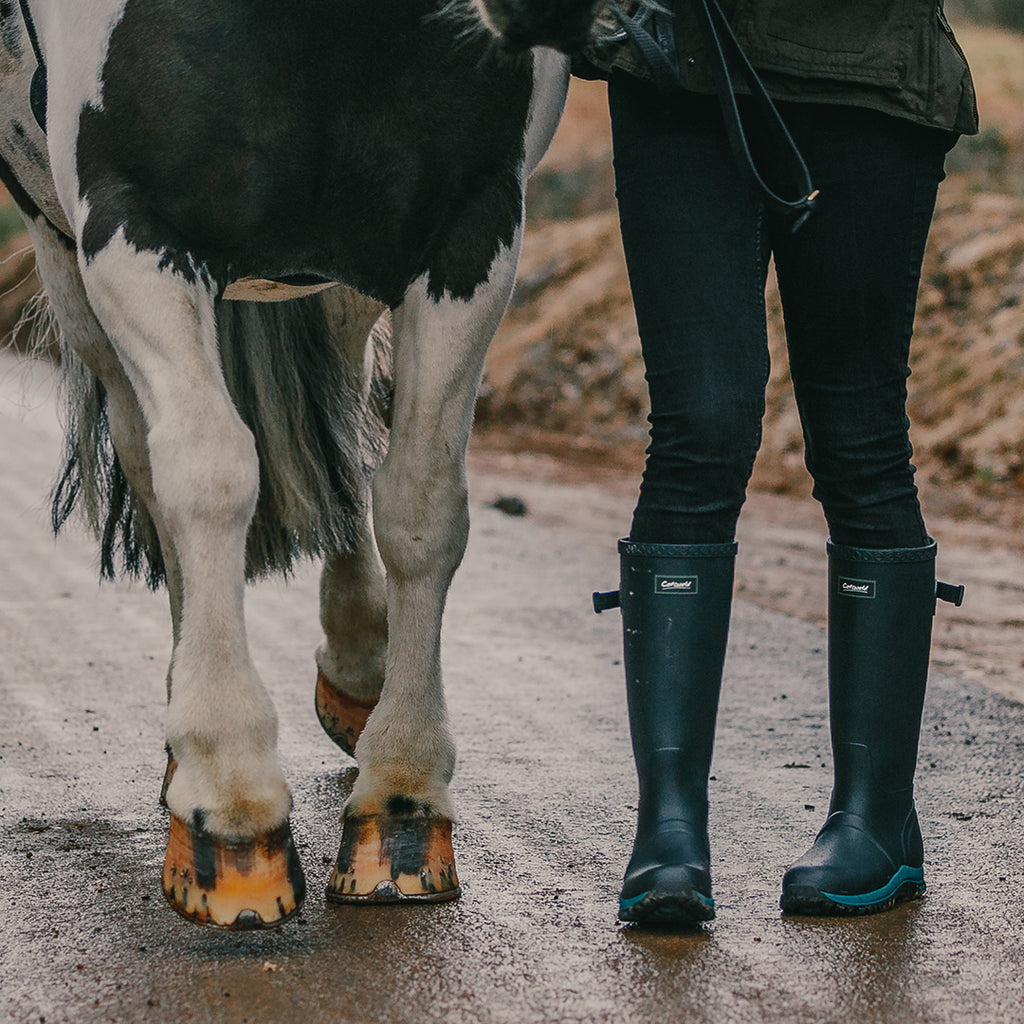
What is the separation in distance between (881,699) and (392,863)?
845 mm

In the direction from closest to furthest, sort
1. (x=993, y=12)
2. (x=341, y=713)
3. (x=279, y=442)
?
(x=279, y=442) < (x=341, y=713) < (x=993, y=12)

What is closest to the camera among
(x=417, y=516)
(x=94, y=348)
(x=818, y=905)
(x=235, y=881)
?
(x=235, y=881)

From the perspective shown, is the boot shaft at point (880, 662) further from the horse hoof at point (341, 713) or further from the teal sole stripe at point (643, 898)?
the horse hoof at point (341, 713)

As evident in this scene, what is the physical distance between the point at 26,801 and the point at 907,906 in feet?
5.63

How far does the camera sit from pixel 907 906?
2.51 metres

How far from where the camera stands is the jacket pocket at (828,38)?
237 cm

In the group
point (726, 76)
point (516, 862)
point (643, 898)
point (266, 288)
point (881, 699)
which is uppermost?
point (726, 76)

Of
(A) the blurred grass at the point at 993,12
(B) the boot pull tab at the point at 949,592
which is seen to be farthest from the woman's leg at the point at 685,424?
(A) the blurred grass at the point at 993,12

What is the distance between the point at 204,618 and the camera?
2.29m

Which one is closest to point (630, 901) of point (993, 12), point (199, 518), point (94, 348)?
point (199, 518)

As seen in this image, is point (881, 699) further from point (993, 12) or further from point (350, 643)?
point (993, 12)

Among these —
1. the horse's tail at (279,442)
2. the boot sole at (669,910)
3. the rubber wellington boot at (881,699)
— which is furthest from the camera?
the horse's tail at (279,442)

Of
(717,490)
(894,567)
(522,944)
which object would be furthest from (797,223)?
(522,944)

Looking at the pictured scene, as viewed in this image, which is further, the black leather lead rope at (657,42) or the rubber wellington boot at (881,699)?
the rubber wellington boot at (881,699)
